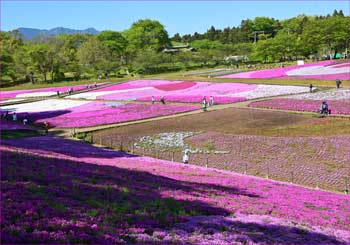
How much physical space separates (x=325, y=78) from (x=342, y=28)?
55.8m

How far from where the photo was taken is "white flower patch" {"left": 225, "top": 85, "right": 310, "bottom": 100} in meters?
66.4

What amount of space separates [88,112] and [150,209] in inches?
1841

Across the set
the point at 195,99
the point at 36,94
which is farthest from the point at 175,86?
the point at 36,94

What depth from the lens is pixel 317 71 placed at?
Answer: 8638 cm

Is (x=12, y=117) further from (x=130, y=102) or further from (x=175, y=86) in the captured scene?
(x=175, y=86)

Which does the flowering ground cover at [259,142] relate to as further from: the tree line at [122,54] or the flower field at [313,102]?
the tree line at [122,54]

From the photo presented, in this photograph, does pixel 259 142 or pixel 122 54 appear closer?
pixel 259 142

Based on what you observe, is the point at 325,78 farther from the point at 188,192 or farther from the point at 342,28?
the point at 188,192

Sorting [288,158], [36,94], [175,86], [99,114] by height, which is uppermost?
[175,86]

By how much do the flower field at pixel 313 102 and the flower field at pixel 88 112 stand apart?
9.96 m

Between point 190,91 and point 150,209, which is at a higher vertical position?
point 190,91

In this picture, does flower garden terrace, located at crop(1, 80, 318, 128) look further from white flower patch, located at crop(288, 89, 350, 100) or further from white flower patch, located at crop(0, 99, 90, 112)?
white flower patch, located at crop(288, 89, 350, 100)

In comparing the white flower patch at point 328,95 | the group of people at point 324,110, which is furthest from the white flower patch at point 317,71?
the group of people at point 324,110

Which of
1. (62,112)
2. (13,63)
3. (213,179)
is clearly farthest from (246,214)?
(13,63)
